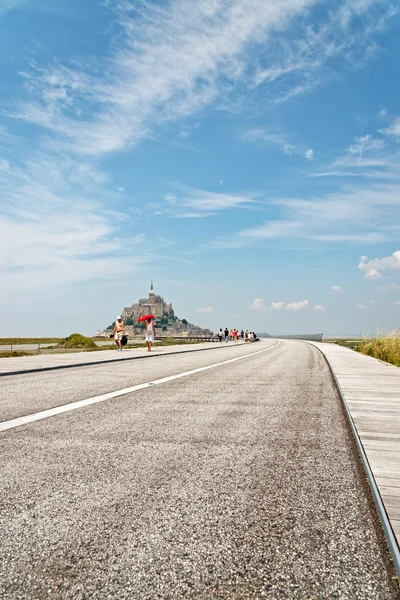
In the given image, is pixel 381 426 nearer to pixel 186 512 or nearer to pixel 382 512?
pixel 382 512

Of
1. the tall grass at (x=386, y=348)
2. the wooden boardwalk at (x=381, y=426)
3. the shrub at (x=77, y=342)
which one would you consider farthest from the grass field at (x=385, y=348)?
the shrub at (x=77, y=342)

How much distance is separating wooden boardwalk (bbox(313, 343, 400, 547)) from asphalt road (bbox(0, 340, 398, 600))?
142 millimetres

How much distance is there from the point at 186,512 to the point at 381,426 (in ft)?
11.1

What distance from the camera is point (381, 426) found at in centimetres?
536

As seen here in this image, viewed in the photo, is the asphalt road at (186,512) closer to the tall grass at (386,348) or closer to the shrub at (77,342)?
the tall grass at (386,348)

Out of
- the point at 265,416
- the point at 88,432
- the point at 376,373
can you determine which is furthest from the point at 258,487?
the point at 376,373

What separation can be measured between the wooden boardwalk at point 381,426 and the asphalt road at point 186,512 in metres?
0.14

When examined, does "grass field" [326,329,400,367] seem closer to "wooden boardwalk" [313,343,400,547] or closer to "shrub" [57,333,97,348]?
"wooden boardwalk" [313,343,400,547]

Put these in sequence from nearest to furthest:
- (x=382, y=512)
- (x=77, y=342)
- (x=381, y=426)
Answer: (x=382, y=512)
(x=381, y=426)
(x=77, y=342)

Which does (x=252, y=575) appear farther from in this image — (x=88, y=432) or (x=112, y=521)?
(x=88, y=432)

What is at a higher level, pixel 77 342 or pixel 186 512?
pixel 77 342

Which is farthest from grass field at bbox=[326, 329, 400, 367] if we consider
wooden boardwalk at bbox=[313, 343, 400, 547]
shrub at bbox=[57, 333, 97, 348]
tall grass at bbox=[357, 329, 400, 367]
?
shrub at bbox=[57, 333, 97, 348]

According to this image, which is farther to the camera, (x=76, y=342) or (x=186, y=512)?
(x=76, y=342)

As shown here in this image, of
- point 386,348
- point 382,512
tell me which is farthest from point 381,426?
point 386,348
